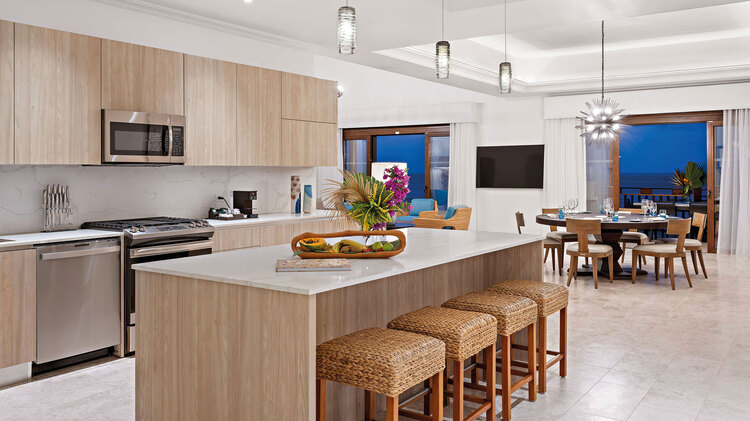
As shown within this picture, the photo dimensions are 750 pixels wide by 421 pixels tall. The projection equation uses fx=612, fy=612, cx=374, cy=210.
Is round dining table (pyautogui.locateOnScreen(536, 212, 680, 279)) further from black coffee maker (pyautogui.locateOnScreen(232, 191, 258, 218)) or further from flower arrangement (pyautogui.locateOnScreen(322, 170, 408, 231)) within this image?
flower arrangement (pyautogui.locateOnScreen(322, 170, 408, 231))

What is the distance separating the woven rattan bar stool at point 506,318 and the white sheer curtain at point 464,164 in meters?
7.91

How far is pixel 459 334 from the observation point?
9.04ft

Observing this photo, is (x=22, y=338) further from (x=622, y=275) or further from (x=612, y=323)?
(x=622, y=275)

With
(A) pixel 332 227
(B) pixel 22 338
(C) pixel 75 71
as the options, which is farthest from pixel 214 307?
(A) pixel 332 227

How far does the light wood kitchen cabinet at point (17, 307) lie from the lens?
12.3 ft

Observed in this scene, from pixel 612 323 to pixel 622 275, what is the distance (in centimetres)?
249

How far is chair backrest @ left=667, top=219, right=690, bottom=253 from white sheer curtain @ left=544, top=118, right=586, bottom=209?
3.38 meters

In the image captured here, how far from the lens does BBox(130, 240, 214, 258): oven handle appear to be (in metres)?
4.39

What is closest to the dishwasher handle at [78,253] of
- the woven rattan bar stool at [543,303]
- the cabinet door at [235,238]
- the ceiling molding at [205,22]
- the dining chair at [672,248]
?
the cabinet door at [235,238]

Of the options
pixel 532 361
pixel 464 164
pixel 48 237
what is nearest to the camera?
pixel 532 361

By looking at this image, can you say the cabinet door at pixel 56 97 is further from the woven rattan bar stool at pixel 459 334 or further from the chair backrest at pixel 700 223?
the chair backrest at pixel 700 223

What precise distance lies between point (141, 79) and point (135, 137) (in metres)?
0.45

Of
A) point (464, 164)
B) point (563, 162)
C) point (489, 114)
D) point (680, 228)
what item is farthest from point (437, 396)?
point (489, 114)

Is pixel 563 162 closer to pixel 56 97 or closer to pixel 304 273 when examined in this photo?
pixel 56 97
